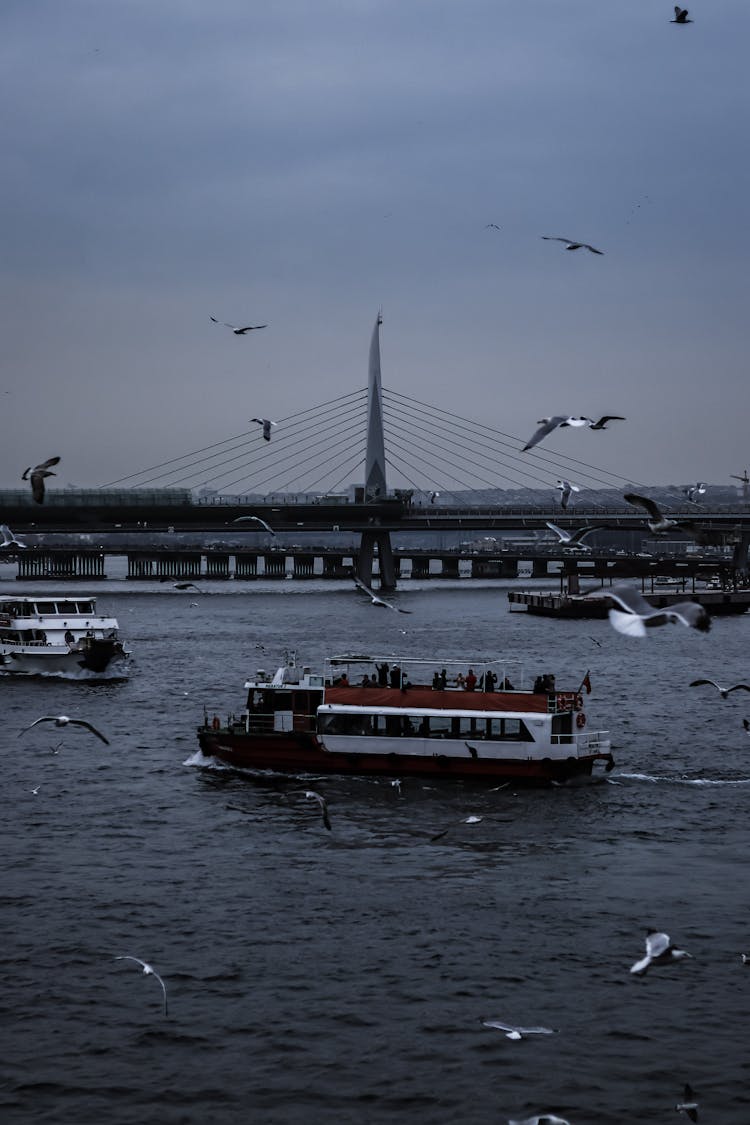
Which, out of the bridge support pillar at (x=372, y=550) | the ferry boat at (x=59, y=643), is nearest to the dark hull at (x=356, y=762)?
Answer: the ferry boat at (x=59, y=643)

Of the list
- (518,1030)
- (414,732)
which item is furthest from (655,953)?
(414,732)

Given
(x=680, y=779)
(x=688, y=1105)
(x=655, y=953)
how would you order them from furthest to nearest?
(x=680, y=779), (x=655, y=953), (x=688, y=1105)

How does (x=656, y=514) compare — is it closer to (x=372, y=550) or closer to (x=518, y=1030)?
(x=518, y=1030)

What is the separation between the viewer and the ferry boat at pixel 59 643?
85.2m

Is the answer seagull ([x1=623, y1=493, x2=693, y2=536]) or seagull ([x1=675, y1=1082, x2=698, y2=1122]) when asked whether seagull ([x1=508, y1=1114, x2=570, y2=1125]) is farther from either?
seagull ([x1=623, y1=493, x2=693, y2=536])

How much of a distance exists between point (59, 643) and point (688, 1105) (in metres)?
68.0

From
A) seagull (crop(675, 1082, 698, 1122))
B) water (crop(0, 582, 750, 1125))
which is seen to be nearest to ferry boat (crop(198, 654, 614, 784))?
water (crop(0, 582, 750, 1125))

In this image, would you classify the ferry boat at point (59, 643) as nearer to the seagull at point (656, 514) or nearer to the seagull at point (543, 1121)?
the seagull at point (656, 514)

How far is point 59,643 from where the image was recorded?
3413 inches

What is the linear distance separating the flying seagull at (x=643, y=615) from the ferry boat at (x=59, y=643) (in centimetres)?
6143

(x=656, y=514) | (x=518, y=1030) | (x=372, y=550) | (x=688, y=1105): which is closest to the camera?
(x=688, y=1105)

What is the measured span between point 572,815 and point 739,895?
9643 millimetres

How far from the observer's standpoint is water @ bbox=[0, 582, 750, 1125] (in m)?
24.4

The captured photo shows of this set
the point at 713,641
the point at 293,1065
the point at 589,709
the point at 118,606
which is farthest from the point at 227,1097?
the point at 118,606
